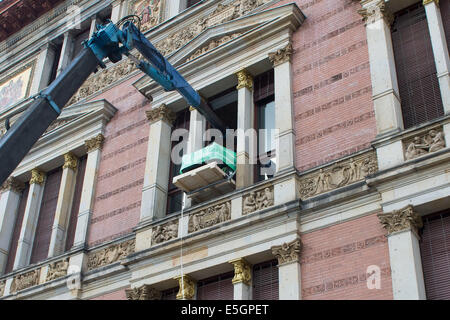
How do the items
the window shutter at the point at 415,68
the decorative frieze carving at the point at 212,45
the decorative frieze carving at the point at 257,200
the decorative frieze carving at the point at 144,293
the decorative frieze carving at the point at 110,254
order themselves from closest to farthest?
the window shutter at the point at 415,68 → the decorative frieze carving at the point at 257,200 → the decorative frieze carving at the point at 144,293 → the decorative frieze carving at the point at 110,254 → the decorative frieze carving at the point at 212,45

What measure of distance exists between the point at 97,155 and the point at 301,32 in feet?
21.0

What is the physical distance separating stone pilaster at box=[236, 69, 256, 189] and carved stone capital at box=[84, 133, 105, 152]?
449cm

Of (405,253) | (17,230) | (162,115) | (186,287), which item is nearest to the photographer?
(405,253)

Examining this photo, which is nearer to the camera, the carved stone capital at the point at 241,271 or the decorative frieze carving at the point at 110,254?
the carved stone capital at the point at 241,271

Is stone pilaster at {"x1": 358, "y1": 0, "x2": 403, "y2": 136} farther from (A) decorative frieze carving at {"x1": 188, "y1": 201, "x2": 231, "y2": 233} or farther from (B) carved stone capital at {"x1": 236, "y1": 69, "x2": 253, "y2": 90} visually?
(A) decorative frieze carving at {"x1": 188, "y1": 201, "x2": 231, "y2": 233}

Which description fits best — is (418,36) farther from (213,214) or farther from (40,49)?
(40,49)

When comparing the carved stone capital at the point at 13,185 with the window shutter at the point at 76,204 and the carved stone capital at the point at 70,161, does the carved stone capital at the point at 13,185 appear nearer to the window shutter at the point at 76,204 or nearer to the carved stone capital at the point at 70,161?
the carved stone capital at the point at 70,161

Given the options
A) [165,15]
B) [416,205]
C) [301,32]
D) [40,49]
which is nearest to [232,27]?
[301,32]

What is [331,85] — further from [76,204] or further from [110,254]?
[76,204]

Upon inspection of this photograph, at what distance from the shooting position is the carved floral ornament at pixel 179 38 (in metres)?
18.3

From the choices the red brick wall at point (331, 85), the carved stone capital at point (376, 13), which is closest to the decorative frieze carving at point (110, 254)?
the red brick wall at point (331, 85)

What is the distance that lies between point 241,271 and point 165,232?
245 cm

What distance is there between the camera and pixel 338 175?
541 inches

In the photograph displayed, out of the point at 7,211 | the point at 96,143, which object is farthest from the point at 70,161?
the point at 7,211
